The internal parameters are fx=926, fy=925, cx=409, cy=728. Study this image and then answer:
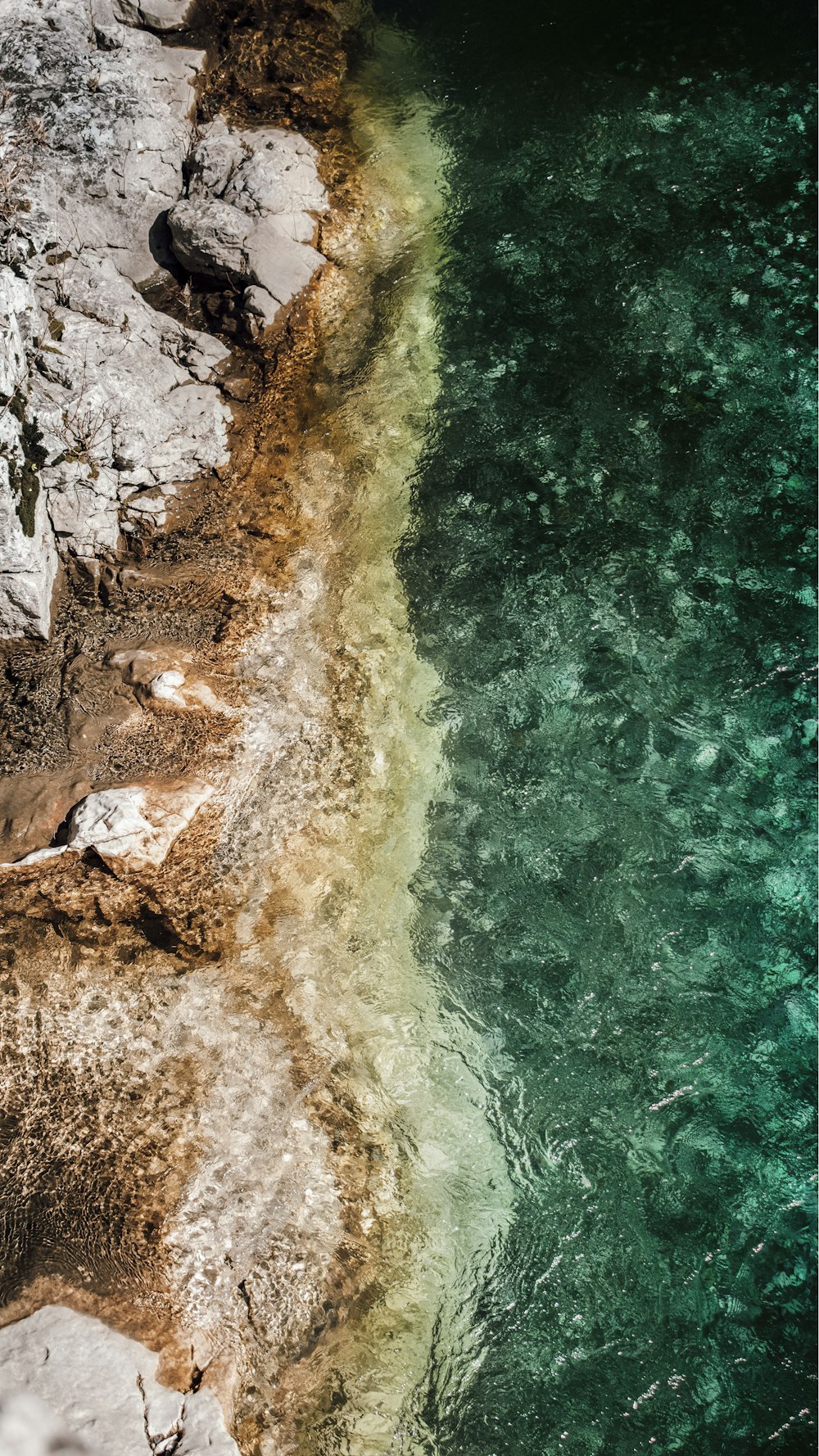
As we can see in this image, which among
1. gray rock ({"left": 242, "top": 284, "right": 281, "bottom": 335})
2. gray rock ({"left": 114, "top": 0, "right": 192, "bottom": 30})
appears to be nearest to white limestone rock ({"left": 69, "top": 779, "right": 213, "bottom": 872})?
gray rock ({"left": 242, "top": 284, "right": 281, "bottom": 335})

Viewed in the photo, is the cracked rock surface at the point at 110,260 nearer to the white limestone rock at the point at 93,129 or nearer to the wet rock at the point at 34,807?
the white limestone rock at the point at 93,129

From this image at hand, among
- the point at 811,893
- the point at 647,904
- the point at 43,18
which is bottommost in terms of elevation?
the point at 647,904

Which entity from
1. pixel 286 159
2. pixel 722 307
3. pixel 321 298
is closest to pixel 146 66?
pixel 286 159

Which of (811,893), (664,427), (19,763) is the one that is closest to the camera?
(811,893)

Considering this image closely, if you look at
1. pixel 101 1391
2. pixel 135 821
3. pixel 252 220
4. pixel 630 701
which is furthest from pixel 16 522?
pixel 101 1391

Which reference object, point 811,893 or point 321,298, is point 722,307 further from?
point 811,893

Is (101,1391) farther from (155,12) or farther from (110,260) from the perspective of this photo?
(155,12)

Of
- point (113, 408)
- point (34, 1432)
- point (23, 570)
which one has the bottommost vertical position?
point (34, 1432)
